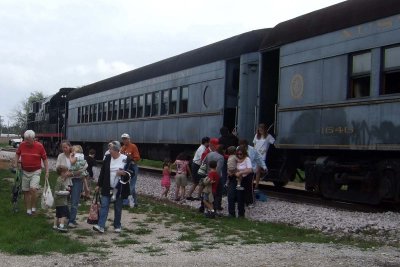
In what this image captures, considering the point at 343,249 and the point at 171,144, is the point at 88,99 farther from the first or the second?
the point at 343,249

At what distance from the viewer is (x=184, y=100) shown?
61.6 feet

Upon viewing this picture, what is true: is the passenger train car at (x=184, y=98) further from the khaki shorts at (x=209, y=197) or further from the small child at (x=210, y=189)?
the khaki shorts at (x=209, y=197)

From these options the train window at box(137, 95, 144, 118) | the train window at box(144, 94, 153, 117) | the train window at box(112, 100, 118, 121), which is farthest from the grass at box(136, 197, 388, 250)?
the train window at box(112, 100, 118, 121)

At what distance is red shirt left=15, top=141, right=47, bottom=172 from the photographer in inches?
432

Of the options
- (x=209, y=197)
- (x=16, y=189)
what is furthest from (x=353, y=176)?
(x=16, y=189)

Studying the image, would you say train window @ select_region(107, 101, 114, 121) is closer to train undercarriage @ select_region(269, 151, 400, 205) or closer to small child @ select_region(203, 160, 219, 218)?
train undercarriage @ select_region(269, 151, 400, 205)

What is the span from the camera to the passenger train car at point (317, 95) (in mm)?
10781

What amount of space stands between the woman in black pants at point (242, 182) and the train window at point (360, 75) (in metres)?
2.48

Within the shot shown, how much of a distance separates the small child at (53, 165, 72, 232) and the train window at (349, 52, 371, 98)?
5.75 metres

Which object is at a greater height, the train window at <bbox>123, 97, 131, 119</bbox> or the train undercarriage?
the train window at <bbox>123, 97, 131, 119</bbox>

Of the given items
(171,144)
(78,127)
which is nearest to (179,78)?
(171,144)

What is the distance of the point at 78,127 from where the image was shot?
32250 millimetres

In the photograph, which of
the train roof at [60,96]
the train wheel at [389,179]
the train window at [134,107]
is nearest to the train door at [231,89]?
the train wheel at [389,179]

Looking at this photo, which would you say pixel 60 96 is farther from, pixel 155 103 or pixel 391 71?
pixel 391 71
